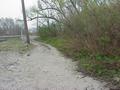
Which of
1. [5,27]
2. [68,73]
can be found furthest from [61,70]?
[5,27]

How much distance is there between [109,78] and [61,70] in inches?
101

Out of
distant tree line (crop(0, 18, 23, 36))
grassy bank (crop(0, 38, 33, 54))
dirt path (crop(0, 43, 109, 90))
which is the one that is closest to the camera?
dirt path (crop(0, 43, 109, 90))

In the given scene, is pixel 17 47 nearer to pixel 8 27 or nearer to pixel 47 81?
pixel 47 81

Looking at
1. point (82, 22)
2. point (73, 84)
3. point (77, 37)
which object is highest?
point (82, 22)

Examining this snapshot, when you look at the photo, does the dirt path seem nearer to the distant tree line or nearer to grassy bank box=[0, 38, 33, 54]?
grassy bank box=[0, 38, 33, 54]

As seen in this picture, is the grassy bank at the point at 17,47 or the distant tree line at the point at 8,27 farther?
the distant tree line at the point at 8,27

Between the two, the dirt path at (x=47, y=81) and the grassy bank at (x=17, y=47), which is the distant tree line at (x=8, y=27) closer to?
the grassy bank at (x=17, y=47)

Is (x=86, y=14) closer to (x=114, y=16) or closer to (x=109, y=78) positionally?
(x=114, y=16)

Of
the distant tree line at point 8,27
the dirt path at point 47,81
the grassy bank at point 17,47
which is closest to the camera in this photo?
the dirt path at point 47,81

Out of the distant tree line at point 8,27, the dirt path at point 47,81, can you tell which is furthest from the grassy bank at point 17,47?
the distant tree line at point 8,27

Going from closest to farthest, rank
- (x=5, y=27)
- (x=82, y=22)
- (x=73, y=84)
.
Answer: (x=73, y=84) → (x=82, y=22) → (x=5, y=27)

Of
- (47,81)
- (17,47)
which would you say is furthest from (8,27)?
(47,81)

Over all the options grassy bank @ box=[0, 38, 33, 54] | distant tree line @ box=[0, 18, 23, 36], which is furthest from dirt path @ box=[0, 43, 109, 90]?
distant tree line @ box=[0, 18, 23, 36]

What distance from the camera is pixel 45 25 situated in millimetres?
38875
